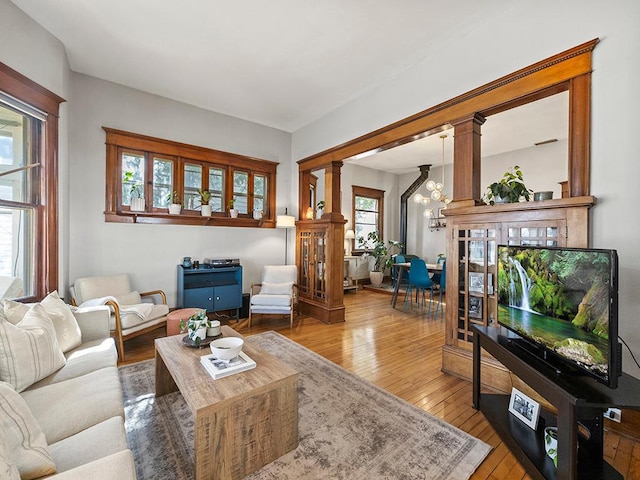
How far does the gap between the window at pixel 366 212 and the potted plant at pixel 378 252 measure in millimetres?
172

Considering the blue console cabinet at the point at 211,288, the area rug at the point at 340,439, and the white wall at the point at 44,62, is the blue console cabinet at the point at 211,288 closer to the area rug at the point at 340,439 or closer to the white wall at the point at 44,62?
the white wall at the point at 44,62

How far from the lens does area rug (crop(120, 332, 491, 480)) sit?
1.58 meters

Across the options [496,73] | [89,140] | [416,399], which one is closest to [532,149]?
[496,73]

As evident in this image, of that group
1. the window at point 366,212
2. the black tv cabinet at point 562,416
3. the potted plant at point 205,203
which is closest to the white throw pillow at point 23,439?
the black tv cabinet at point 562,416

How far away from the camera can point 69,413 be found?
4.61 ft

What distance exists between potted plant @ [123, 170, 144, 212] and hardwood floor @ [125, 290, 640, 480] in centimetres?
170

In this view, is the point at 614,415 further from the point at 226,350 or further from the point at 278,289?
the point at 278,289

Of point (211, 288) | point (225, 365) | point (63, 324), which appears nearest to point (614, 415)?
point (225, 365)

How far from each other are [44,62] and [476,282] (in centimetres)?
462

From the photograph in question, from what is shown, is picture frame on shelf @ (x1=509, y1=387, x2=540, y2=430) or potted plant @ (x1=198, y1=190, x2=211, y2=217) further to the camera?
potted plant @ (x1=198, y1=190, x2=211, y2=217)

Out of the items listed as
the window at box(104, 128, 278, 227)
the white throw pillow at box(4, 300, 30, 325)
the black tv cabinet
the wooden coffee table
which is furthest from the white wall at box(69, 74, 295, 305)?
the black tv cabinet

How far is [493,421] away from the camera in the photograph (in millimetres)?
1898

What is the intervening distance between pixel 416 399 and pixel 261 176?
412cm

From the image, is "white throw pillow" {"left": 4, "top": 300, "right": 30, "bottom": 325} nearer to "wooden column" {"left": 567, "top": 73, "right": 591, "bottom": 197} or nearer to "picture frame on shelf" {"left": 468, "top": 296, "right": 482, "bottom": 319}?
"picture frame on shelf" {"left": 468, "top": 296, "right": 482, "bottom": 319}
